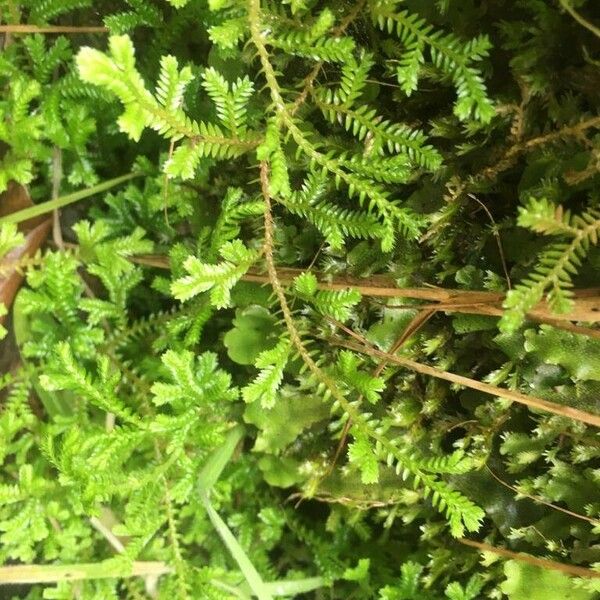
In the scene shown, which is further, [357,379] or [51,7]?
[51,7]

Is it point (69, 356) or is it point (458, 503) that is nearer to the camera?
point (458, 503)

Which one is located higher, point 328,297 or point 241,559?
point 328,297

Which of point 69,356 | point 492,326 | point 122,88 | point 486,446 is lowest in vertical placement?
point 486,446

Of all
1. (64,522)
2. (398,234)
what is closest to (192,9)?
(398,234)

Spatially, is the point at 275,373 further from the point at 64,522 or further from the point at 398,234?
the point at 64,522

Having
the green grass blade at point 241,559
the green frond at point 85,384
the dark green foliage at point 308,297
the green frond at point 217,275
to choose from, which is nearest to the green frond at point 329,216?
the dark green foliage at point 308,297

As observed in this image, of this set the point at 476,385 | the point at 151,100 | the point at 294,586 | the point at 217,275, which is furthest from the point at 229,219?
the point at 294,586

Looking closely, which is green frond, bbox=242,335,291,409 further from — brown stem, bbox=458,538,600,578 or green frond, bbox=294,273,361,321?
brown stem, bbox=458,538,600,578

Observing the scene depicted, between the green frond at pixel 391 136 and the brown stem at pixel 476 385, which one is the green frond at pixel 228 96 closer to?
the green frond at pixel 391 136

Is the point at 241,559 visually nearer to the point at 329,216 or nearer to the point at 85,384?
the point at 85,384
